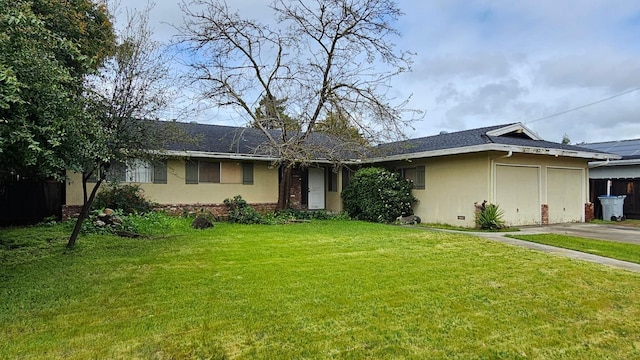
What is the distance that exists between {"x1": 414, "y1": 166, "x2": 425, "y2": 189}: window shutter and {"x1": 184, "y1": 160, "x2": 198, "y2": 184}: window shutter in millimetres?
7851

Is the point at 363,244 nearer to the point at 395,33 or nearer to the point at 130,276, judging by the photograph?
the point at 130,276

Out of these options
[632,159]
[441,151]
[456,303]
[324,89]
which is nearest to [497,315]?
[456,303]

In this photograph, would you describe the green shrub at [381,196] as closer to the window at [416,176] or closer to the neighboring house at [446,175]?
the window at [416,176]

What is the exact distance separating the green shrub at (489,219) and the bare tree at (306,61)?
12.3 ft

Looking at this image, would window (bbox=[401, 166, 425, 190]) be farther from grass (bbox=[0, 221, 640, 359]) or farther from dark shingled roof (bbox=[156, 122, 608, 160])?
grass (bbox=[0, 221, 640, 359])

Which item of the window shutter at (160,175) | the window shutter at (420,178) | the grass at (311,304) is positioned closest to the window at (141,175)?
the window shutter at (160,175)

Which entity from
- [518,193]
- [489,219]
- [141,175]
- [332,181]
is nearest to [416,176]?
[518,193]

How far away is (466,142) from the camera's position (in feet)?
40.4

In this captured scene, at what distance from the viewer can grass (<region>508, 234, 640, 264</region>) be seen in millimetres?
7230

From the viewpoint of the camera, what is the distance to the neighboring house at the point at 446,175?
1201 cm

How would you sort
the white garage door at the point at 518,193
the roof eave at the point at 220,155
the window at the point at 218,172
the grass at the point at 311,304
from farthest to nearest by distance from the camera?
the window at the point at 218,172 < the roof eave at the point at 220,155 < the white garage door at the point at 518,193 < the grass at the point at 311,304

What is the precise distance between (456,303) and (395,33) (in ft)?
36.3

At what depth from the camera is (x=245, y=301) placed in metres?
4.41

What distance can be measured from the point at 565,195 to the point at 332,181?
874 cm
